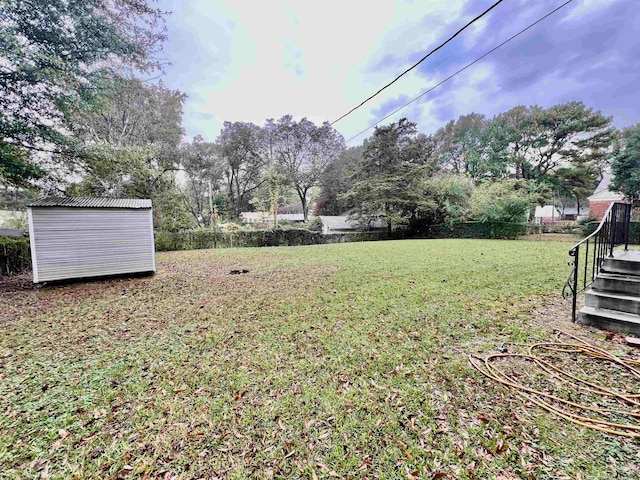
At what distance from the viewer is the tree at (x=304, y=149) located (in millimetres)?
26013

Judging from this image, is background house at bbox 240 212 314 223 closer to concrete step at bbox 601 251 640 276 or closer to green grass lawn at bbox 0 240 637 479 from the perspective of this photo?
green grass lawn at bbox 0 240 637 479

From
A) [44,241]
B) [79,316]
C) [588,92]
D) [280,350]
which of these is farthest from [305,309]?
[588,92]

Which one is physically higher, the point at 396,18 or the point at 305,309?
the point at 396,18

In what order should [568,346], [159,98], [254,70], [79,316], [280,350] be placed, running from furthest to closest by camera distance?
1. [159,98]
2. [254,70]
3. [79,316]
4. [280,350]
5. [568,346]

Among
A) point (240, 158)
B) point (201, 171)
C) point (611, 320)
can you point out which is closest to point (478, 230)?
point (611, 320)

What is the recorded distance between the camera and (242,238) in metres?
16.0

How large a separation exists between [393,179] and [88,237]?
58.1ft

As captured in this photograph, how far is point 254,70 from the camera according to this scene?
11.8 metres

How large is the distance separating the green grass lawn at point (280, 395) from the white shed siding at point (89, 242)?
163cm

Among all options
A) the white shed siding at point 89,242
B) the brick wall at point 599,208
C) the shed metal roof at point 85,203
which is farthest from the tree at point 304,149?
the brick wall at point 599,208

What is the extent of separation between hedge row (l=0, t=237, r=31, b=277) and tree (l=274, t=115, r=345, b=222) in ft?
66.1

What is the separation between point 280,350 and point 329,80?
12.6 meters

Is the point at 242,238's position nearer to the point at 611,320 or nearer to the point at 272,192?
the point at 272,192

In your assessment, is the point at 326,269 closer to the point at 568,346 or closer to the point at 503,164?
the point at 568,346
